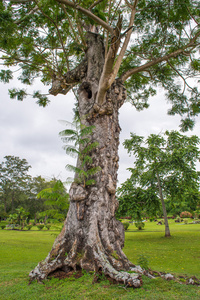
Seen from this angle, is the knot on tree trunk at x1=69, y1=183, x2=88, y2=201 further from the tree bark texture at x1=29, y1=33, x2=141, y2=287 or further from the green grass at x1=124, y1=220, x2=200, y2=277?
the green grass at x1=124, y1=220, x2=200, y2=277

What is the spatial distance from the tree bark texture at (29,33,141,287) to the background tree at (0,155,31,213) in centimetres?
4160

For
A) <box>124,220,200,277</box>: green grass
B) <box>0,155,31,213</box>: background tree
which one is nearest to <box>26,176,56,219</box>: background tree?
<box>0,155,31,213</box>: background tree

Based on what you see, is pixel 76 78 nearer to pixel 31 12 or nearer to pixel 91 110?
pixel 91 110

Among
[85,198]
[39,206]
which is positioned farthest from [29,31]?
[39,206]

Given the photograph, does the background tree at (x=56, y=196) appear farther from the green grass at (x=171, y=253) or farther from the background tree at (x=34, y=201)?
the background tree at (x=34, y=201)

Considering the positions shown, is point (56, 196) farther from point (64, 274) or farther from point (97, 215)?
→ point (64, 274)

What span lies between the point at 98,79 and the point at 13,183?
44.2m

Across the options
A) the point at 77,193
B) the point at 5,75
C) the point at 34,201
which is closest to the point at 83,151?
the point at 77,193

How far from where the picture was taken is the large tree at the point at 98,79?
390 centimetres

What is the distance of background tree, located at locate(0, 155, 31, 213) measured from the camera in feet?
142

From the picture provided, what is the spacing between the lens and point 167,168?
14.4 metres

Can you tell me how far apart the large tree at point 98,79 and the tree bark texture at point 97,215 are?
16 millimetres

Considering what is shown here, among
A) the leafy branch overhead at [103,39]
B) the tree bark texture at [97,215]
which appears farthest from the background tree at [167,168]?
the tree bark texture at [97,215]

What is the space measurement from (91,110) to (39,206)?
1558 inches
